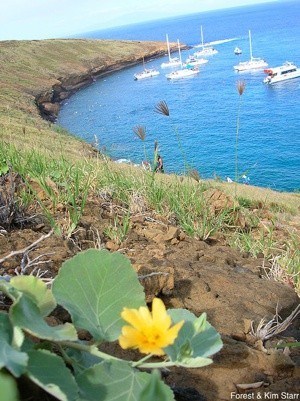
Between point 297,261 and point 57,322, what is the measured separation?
5.15 ft

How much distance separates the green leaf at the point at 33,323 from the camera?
945mm

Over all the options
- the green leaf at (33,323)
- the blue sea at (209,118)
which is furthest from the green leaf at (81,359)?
the blue sea at (209,118)

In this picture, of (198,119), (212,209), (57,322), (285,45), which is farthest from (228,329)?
(285,45)

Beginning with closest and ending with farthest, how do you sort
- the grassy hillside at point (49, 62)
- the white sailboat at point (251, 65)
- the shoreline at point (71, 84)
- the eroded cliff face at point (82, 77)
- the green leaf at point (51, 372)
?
the green leaf at point (51, 372), the shoreline at point (71, 84), the grassy hillside at point (49, 62), the eroded cliff face at point (82, 77), the white sailboat at point (251, 65)

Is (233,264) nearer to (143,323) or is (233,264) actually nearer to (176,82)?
(143,323)

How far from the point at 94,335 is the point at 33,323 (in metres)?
0.17

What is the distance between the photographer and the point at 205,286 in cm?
201

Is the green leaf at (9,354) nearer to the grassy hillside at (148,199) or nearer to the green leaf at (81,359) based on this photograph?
the green leaf at (81,359)

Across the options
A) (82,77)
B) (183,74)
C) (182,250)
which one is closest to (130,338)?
(182,250)

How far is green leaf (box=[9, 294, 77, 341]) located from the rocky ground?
43 centimetres

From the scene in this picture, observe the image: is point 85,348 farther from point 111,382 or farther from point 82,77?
point 82,77

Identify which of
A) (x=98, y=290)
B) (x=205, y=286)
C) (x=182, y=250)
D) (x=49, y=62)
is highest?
Answer: (x=98, y=290)

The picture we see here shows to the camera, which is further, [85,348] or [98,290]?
[98,290]

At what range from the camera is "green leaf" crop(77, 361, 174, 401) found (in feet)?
3.26
